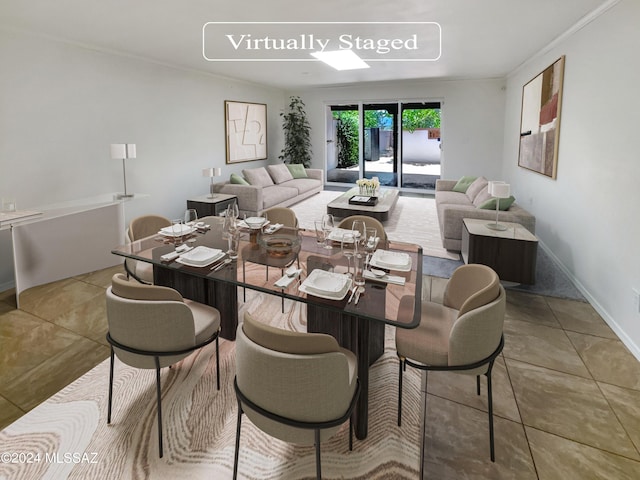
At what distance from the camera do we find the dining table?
5.26 feet

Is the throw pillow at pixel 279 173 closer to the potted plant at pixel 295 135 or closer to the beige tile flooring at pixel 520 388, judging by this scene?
the potted plant at pixel 295 135

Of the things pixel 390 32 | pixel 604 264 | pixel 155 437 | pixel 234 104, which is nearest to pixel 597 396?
pixel 604 264

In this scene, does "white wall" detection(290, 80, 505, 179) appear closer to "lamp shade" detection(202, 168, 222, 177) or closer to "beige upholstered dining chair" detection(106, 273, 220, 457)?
"lamp shade" detection(202, 168, 222, 177)

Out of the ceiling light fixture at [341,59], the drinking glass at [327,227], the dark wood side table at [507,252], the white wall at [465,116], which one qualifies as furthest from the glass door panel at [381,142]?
the drinking glass at [327,227]

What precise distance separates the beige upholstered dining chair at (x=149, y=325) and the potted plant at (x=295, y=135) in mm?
7818

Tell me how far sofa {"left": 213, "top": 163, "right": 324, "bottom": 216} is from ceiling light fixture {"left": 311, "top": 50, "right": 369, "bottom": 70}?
2.23m

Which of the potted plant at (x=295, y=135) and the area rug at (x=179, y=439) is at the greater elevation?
the potted plant at (x=295, y=135)

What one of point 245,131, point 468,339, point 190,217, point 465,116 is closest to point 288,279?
point 468,339

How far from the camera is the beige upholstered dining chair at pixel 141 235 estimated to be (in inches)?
106

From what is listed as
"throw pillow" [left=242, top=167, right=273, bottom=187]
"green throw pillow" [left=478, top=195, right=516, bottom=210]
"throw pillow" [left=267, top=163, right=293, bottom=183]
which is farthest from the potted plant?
"green throw pillow" [left=478, top=195, right=516, bottom=210]

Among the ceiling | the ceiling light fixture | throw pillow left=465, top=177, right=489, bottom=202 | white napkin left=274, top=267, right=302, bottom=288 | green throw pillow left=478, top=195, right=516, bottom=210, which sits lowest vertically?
white napkin left=274, top=267, right=302, bottom=288

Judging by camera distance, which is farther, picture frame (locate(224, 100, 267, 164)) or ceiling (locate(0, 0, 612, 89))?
picture frame (locate(224, 100, 267, 164))

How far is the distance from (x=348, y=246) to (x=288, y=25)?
2785mm

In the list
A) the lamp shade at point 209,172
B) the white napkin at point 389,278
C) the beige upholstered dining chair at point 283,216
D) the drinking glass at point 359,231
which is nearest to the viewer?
the white napkin at point 389,278
